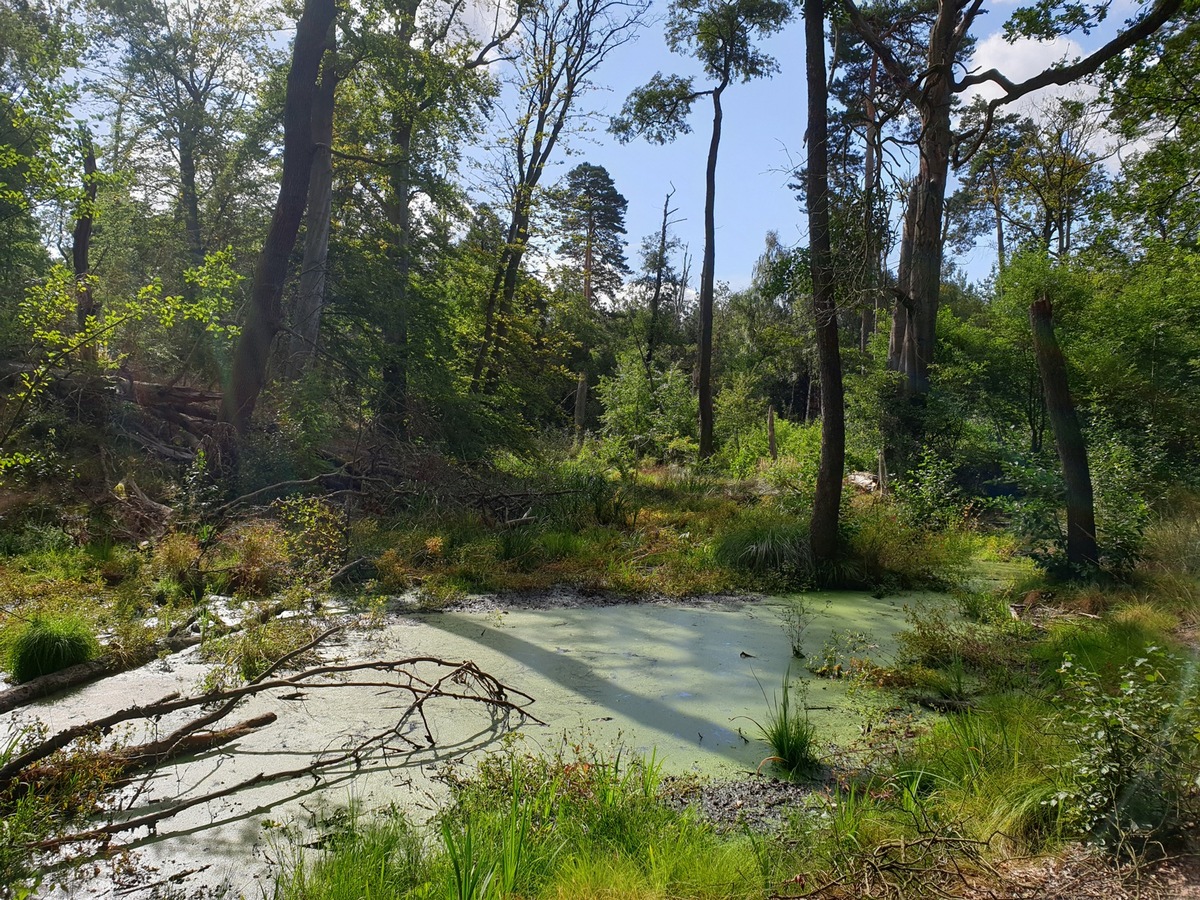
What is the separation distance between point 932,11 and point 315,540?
15136mm

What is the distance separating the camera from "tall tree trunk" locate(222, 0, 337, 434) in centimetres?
955

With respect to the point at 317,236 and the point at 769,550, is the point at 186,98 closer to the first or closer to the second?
the point at 317,236

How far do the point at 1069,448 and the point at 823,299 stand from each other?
2.65 m

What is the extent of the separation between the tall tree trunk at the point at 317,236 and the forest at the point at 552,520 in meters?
0.07

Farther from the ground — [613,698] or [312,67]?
[312,67]

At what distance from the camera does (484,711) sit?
4066 millimetres

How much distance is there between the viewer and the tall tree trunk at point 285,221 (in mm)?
9547

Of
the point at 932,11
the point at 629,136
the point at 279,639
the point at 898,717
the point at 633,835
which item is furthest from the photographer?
the point at 629,136

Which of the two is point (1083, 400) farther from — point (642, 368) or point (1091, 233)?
point (642, 368)

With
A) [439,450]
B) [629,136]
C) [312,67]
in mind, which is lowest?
[439,450]

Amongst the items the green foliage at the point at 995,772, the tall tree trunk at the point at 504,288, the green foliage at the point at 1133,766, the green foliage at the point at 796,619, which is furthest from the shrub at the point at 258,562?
the tall tree trunk at the point at 504,288

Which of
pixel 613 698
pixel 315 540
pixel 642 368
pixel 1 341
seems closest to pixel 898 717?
pixel 613 698

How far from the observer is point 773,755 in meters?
3.50

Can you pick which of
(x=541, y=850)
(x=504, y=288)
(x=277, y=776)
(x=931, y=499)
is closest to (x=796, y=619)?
(x=931, y=499)
